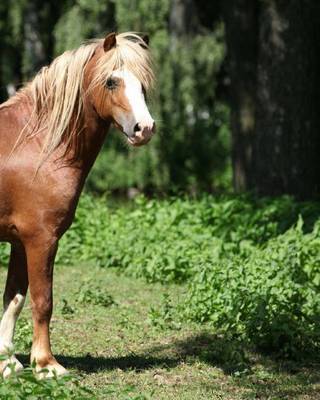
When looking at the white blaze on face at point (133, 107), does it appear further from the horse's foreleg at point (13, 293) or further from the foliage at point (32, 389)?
the foliage at point (32, 389)

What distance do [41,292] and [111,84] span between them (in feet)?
4.43

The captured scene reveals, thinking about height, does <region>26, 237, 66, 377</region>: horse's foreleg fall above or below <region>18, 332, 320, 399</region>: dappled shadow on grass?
above

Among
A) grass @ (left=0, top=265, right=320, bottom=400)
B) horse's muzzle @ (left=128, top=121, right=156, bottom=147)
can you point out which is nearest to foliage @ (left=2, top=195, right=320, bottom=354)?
grass @ (left=0, top=265, right=320, bottom=400)

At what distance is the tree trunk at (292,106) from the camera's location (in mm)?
11594

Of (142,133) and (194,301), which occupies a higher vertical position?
(142,133)

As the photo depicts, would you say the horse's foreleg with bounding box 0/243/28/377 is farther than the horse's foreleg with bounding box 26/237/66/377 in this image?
Yes

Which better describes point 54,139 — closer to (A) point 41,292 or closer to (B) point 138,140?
(B) point 138,140

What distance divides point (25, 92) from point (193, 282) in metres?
2.79

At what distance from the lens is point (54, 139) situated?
5.64 m

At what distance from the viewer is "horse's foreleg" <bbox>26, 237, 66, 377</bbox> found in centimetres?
554

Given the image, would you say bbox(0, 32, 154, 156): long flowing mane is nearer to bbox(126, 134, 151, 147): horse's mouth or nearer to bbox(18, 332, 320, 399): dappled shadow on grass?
bbox(126, 134, 151, 147): horse's mouth

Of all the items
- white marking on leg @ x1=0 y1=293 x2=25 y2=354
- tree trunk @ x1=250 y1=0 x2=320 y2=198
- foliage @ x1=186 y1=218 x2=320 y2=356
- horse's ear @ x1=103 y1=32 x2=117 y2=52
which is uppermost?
horse's ear @ x1=103 y1=32 x2=117 y2=52

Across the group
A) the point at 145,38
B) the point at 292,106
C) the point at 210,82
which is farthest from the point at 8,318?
the point at 210,82

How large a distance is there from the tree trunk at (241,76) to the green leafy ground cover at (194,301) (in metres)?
2.91
